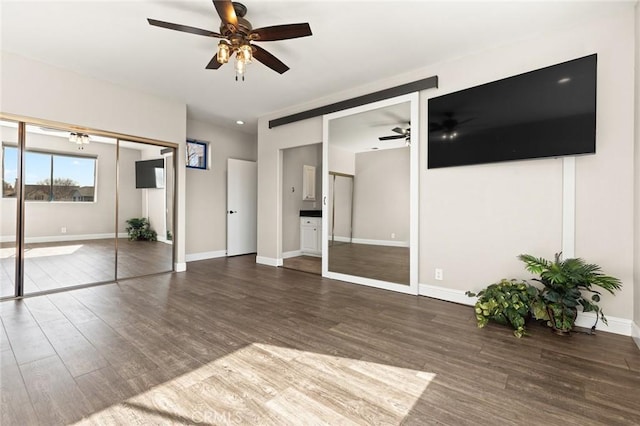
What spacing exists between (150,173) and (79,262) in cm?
156

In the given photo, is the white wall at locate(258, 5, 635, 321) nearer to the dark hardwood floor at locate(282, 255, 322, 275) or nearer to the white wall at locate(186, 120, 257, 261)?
the dark hardwood floor at locate(282, 255, 322, 275)

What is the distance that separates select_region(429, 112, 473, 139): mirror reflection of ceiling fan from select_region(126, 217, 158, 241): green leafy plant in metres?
4.32

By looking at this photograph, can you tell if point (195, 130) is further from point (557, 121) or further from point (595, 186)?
point (595, 186)

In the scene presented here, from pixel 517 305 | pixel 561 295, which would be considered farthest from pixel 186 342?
pixel 561 295

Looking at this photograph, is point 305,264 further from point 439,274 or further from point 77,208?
point 77,208

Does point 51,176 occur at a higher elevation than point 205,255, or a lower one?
higher

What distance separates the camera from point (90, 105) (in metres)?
3.82

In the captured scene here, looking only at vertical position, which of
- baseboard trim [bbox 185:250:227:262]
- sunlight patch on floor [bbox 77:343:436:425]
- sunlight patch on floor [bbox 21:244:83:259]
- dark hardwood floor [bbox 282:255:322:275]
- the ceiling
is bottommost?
sunlight patch on floor [bbox 77:343:436:425]

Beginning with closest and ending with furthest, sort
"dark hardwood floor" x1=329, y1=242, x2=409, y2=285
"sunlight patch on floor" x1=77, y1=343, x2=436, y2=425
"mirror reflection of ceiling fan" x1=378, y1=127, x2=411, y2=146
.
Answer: "sunlight patch on floor" x1=77, y1=343, x2=436, y2=425 < "mirror reflection of ceiling fan" x1=378, y1=127, x2=411, y2=146 < "dark hardwood floor" x1=329, y1=242, x2=409, y2=285

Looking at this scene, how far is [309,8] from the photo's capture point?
249 centimetres

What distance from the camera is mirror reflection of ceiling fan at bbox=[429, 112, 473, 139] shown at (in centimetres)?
325

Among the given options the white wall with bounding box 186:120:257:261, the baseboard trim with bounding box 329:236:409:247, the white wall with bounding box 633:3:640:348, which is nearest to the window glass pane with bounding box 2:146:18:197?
the white wall with bounding box 186:120:257:261

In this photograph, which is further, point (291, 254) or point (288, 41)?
point (291, 254)

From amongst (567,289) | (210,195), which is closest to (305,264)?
(210,195)
